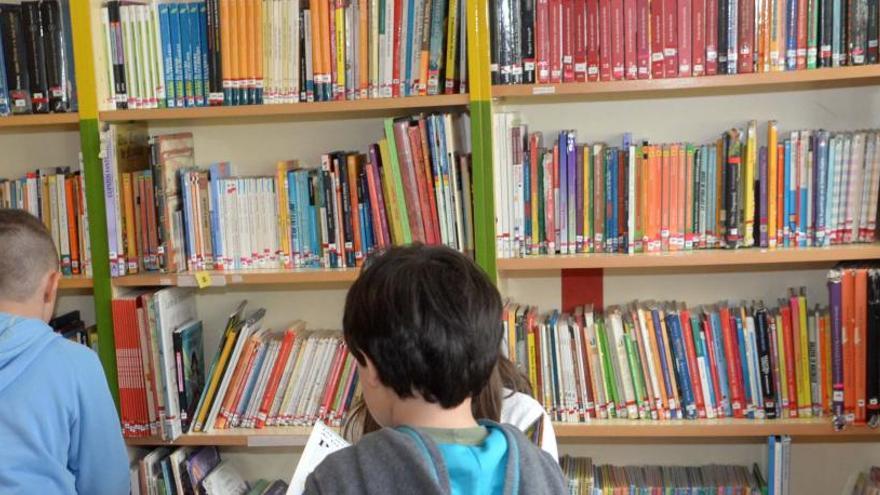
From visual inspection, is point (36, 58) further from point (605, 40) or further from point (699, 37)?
point (699, 37)

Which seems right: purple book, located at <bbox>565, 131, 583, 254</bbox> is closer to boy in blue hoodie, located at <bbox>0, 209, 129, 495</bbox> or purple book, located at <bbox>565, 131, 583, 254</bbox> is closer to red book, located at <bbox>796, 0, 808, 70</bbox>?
red book, located at <bbox>796, 0, 808, 70</bbox>

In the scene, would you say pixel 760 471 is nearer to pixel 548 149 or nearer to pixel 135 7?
pixel 548 149

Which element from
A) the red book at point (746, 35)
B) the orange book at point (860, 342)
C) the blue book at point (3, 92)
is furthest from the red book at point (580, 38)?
the blue book at point (3, 92)

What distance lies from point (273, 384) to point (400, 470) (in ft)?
5.39

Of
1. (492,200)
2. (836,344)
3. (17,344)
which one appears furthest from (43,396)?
(836,344)

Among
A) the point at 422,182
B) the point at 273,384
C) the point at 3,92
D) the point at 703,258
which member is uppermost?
the point at 3,92

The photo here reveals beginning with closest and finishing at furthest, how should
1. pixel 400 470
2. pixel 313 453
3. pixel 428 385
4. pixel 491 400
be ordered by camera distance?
pixel 400 470 < pixel 428 385 < pixel 313 453 < pixel 491 400

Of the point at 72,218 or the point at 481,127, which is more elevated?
the point at 481,127

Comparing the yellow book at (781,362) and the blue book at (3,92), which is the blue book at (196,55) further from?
the yellow book at (781,362)

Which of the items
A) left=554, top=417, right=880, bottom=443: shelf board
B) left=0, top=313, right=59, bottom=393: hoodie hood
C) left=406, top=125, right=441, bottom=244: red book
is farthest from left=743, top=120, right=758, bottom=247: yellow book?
left=0, top=313, right=59, bottom=393: hoodie hood

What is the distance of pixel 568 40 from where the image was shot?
2.48m

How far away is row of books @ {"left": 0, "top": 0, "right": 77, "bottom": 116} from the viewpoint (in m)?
2.69

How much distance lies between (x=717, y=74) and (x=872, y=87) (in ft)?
1.74

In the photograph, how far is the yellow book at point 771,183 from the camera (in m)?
2.43
